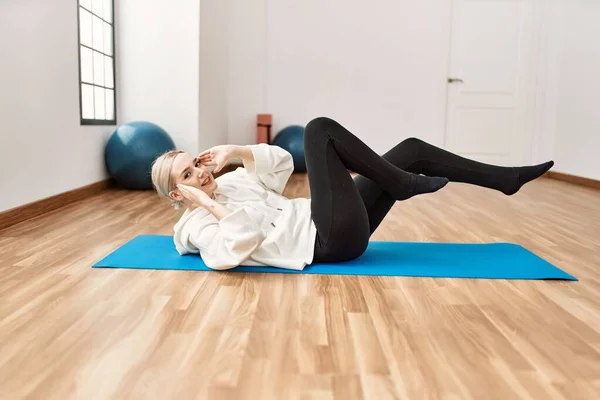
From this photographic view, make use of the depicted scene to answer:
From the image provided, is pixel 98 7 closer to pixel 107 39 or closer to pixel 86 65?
pixel 107 39

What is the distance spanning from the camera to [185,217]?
2.51 metres

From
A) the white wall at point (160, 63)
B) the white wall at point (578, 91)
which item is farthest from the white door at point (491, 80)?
the white wall at point (160, 63)

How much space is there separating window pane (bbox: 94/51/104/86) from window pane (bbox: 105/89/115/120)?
0.16 metres

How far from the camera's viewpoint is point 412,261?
264cm

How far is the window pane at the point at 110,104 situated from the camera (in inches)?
207

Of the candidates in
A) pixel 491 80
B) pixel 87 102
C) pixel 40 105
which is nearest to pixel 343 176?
pixel 40 105

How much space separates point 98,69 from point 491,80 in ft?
14.9

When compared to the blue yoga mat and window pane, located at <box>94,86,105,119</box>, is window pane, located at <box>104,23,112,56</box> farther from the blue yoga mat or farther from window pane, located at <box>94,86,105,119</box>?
the blue yoga mat

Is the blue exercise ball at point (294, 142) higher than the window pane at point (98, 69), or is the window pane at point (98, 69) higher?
the window pane at point (98, 69)

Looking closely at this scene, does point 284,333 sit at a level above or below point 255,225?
below

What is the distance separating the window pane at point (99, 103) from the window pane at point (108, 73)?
0.15m

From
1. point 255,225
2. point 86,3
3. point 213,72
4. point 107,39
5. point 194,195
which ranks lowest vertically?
point 255,225

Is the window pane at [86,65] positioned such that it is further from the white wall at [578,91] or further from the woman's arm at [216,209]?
the white wall at [578,91]

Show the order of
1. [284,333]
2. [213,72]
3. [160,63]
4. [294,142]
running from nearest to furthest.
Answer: [284,333], [160,63], [213,72], [294,142]
